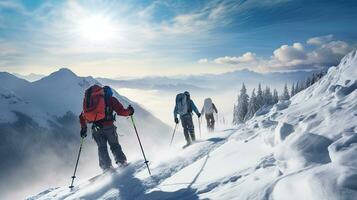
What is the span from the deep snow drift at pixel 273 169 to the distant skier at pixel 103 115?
2.96 feet

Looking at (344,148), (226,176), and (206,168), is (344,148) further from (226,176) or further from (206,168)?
(206,168)

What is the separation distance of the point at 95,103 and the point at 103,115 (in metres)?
0.48

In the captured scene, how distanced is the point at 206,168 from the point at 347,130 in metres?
3.61

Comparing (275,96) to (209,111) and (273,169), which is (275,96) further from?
(273,169)

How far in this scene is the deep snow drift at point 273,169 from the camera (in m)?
4.33

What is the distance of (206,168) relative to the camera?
328 inches

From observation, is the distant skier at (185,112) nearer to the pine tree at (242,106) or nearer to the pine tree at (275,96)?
the pine tree at (242,106)

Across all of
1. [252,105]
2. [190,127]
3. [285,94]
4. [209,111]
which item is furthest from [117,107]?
[285,94]

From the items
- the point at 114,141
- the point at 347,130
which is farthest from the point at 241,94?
the point at 347,130

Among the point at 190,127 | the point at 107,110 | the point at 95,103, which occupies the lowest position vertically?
the point at 190,127

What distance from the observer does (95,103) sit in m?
11.3

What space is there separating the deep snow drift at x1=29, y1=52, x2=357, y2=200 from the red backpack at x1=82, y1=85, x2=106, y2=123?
2080 millimetres

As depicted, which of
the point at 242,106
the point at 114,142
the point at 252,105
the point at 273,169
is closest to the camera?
the point at 273,169

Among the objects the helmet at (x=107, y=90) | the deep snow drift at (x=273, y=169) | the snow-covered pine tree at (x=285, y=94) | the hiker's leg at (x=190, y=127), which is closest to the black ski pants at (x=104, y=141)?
the deep snow drift at (x=273, y=169)
